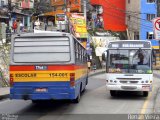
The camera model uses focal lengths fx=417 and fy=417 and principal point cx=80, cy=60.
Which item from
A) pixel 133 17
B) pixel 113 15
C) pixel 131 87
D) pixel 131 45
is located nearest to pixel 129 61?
pixel 131 45

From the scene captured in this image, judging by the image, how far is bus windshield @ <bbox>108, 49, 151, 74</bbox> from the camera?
1906 centimetres

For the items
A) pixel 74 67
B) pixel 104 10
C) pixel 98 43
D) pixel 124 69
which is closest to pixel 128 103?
pixel 124 69

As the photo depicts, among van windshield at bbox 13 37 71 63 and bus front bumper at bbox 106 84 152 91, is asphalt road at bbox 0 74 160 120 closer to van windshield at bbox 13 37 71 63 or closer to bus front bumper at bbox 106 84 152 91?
bus front bumper at bbox 106 84 152 91

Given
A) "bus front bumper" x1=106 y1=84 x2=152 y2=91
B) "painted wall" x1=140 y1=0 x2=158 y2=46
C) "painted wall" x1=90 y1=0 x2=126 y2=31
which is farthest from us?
"painted wall" x1=90 y1=0 x2=126 y2=31

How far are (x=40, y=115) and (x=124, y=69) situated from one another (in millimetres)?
6300

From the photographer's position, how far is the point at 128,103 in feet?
58.0

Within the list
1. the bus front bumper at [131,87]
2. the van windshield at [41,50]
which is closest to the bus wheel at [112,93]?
→ the bus front bumper at [131,87]

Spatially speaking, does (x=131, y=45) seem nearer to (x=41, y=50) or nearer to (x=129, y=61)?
(x=129, y=61)

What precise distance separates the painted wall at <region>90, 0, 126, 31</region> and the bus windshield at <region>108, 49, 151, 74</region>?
57.7 m

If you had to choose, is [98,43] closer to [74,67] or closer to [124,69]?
[124,69]

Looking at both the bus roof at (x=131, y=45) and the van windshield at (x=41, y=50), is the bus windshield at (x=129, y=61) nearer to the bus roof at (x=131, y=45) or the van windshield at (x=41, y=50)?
the bus roof at (x=131, y=45)

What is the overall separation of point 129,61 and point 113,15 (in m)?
59.3

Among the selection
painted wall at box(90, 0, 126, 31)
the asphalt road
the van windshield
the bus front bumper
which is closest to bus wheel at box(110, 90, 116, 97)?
the asphalt road

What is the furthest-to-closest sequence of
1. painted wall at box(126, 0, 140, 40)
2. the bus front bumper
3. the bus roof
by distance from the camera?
painted wall at box(126, 0, 140, 40), the bus roof, the bus front bumper
